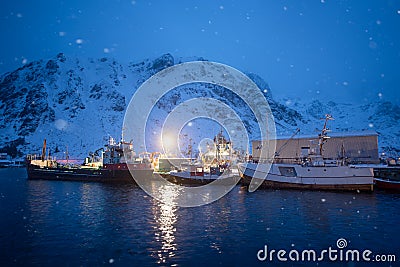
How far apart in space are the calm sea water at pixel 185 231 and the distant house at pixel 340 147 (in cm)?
2843

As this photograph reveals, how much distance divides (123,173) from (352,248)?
2042 inches

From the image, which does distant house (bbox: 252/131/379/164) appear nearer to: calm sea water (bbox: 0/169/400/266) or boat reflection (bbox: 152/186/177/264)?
Result: calm sea water (bbox: 0/169/400/266)

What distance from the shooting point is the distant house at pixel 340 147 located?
2290 inches

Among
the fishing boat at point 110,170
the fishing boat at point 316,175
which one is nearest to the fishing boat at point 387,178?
the fishing boat at point 316,175

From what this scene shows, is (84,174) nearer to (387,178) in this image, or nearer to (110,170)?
(110,170)

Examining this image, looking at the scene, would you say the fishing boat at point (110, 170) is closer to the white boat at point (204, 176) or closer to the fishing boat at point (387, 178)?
the white boat at point (204, 176)

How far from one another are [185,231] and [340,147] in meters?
50.8

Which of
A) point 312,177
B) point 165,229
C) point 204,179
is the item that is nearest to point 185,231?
point 165,229

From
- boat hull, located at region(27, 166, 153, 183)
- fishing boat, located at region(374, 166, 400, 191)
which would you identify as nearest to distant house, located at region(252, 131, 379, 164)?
fishing boat, located at region(374, 166, 400, 191)

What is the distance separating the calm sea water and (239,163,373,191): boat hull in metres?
7.73

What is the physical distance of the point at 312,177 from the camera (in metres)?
42.3

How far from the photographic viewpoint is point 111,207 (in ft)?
98.5

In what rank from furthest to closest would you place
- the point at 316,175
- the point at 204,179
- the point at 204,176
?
the point at 204,176 < the point at 204,179 < the point at 316,175

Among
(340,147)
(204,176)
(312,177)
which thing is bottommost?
(204,176)
